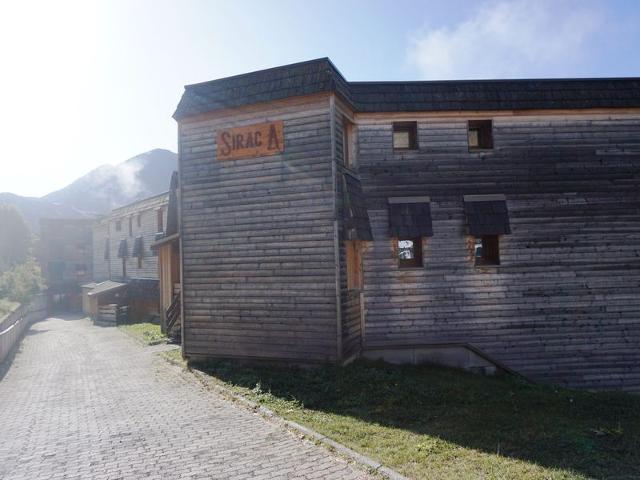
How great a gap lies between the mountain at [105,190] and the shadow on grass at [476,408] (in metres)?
87.1

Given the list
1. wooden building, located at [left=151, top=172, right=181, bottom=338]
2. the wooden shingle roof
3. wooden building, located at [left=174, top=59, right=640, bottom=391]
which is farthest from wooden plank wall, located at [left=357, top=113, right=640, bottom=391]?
wooden building, located at [left=151, top=172, right=181, bottom=338]

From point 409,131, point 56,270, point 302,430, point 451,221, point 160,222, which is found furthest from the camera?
point 56,270

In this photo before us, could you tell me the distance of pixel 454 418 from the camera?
25.8ft

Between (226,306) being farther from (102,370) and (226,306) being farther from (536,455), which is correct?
(536,455)

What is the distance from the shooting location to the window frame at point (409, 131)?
41.7 feet

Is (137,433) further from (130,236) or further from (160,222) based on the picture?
(130,236)

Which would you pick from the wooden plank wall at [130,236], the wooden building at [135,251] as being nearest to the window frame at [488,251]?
the wooden building at [135,251]

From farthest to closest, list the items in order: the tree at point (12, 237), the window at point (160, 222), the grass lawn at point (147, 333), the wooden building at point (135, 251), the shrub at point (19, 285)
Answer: the tree at point (12, 237)
the shrub at point (19, 285)
the window at point (160, 222)
the wooden building at point (135, 251)
the grass lawn at point (147, 333)

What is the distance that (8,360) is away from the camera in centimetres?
1521

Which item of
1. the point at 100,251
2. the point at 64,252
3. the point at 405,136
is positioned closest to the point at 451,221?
the point at 405,136

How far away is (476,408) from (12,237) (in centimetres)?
5346

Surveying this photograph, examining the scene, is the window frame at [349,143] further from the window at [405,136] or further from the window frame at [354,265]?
the window frame at [354,265]

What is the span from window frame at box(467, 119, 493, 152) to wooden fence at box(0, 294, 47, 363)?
17.2m

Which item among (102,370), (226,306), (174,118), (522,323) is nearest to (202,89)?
(174,118)
